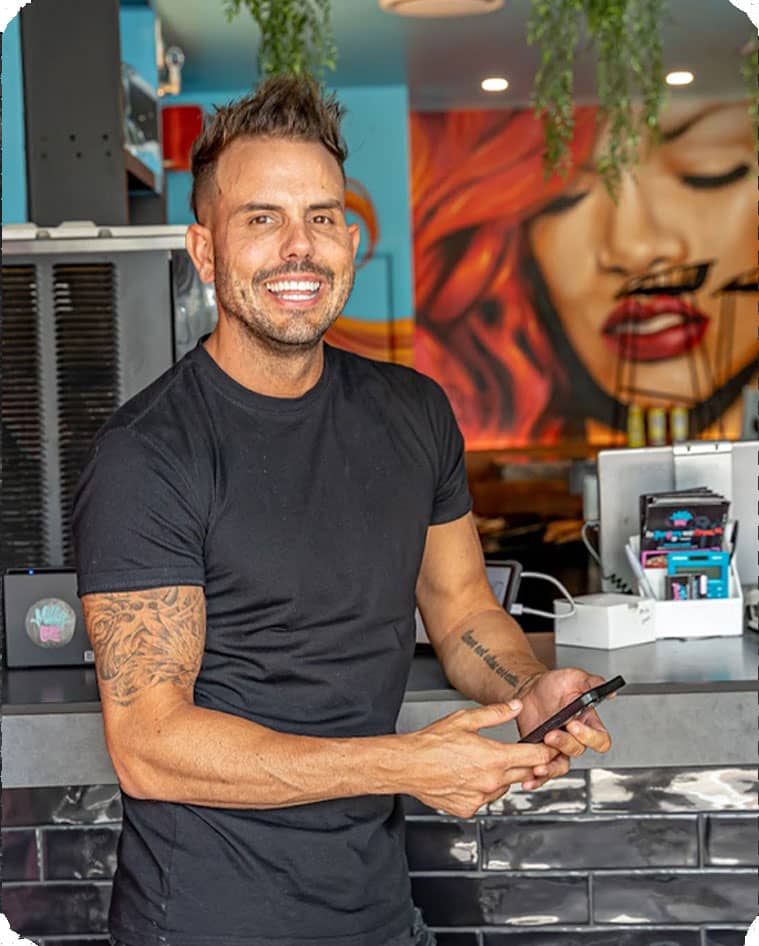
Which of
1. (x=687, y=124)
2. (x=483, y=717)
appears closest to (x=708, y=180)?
(x=687, y=124)

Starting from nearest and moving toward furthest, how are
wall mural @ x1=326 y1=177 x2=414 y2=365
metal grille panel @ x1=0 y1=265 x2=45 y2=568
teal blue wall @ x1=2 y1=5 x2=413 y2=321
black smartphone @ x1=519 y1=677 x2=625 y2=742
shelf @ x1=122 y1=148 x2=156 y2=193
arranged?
black smartphone @ x1=519 y1=677 x2=625 y2=742, metal grille panel @ x1=0 y1=265 x2=45 y2=568, shelf @ x1=122 y1=148 x2=156 y2=193, teal blue wall @ x1=2 y1=5 x2=413 y2=321, wall mural @ x1=326 y1=177 x2=414 y2=365

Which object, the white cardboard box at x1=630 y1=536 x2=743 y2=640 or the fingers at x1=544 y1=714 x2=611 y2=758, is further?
the white cardboard box at x1=630 y1=536 x2=743 y2=640

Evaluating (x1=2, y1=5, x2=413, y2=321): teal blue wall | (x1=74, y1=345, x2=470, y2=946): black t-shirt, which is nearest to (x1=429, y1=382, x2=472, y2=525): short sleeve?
(x1=74, y1=345, x2=470, y2=946): black t-shirt

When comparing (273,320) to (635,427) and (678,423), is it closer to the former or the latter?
(635,427)

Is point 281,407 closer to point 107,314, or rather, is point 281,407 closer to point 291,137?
point 291,137

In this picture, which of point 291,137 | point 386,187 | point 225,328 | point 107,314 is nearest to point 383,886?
point 225,328

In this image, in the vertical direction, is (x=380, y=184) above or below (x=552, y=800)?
above

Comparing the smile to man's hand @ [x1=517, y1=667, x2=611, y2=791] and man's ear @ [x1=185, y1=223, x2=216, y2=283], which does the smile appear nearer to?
man's ear @ [x1=185, y1=223, x2=216, y2=283]

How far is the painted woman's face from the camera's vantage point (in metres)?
7.62

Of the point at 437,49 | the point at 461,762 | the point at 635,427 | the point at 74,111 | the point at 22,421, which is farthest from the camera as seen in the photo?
the point at 635,427

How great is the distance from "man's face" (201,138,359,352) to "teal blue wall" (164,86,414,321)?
526 cm

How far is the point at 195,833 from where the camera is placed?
1.53 metres

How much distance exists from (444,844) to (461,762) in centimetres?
78

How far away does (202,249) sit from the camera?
1.69 meters
